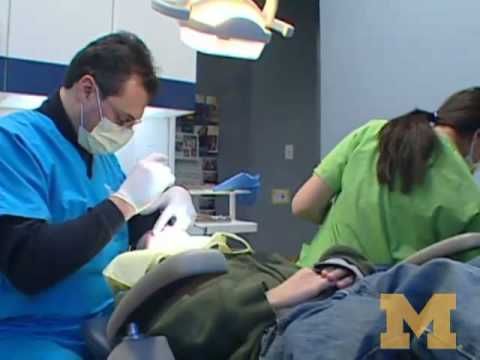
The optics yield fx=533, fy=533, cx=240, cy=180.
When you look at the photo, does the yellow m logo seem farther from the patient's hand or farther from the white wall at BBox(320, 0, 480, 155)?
the white wall at BBox(320, 0, 480, 155)

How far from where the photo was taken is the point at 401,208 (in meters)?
1.18

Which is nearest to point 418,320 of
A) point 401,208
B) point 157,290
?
point 157,290

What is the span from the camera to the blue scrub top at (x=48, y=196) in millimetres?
937

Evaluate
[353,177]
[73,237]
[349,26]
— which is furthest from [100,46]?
[349,26]

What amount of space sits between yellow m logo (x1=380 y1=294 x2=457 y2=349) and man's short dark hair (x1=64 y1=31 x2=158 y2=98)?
2.54 feet

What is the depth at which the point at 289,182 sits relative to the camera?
3.83 m

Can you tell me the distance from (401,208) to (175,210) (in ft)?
1.81

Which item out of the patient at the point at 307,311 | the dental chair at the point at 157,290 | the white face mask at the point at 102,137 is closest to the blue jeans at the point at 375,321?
the patient at the point at 307,311

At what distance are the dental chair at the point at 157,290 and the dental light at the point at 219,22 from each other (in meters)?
0.63

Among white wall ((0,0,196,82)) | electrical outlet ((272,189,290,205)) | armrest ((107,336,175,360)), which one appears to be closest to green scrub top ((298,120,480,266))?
armrest ((107,336,175,360))

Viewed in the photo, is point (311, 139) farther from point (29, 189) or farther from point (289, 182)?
point (29, 189)

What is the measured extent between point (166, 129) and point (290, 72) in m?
1.53

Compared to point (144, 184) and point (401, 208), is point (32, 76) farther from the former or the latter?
point (401, 208)

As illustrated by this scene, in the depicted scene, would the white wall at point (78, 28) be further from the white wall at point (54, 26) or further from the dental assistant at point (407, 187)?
the dental assistant at point (407, 187)
